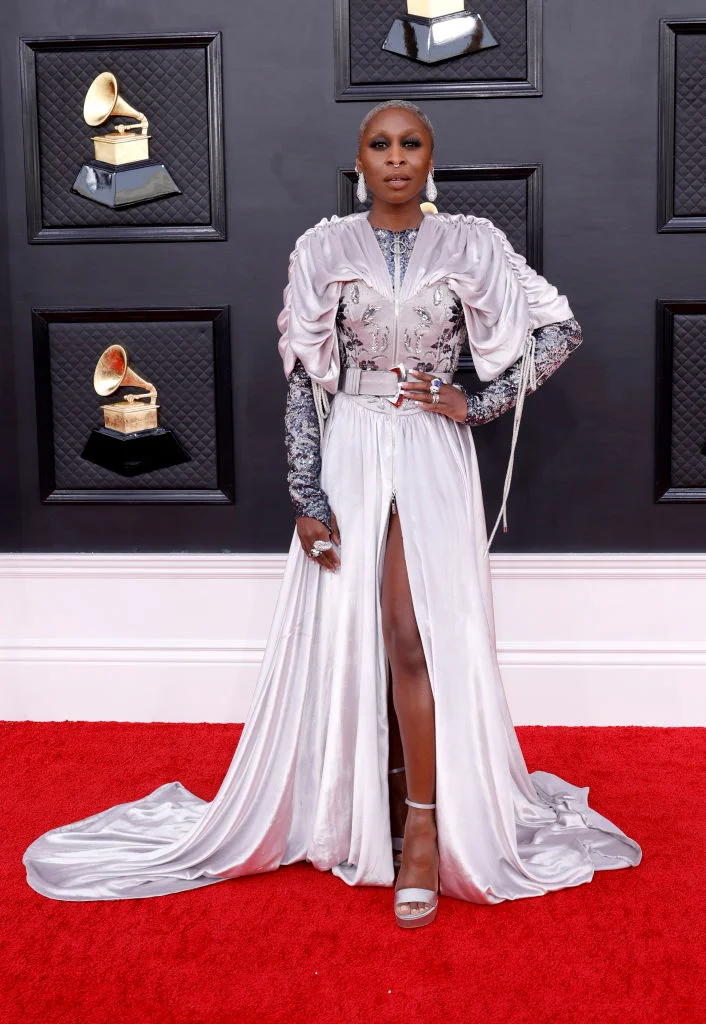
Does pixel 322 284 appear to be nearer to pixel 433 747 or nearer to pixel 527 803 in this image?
pixel 433 747

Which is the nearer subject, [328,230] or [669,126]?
[328,230]

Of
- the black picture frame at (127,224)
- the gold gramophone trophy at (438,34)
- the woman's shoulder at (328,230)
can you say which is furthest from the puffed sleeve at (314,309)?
the gold gramophone trophy at (438,34)

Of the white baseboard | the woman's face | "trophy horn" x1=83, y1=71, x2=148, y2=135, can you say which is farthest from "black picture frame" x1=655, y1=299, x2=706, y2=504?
"trophy horn" x1=83, y1=71, x2=148, y2=135

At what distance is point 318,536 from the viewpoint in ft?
8.32

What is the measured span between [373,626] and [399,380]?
582 millimetres

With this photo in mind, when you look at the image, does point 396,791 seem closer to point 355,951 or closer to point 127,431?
point 355,951

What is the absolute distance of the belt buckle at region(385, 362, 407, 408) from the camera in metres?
2.51

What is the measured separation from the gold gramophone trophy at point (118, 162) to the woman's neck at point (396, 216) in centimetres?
111

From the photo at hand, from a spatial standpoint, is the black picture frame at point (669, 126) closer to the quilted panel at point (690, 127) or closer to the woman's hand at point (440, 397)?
the quilted panel at point (690, 127)

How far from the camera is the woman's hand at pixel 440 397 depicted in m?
2.49

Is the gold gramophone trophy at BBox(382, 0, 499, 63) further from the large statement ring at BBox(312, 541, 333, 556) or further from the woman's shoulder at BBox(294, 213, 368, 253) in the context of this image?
the large statement ring at BBox(312, 541, 333, 556)

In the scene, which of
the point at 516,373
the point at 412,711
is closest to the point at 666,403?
the point at 516,373

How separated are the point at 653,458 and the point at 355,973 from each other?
6.40 feet

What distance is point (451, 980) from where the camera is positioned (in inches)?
85.8
